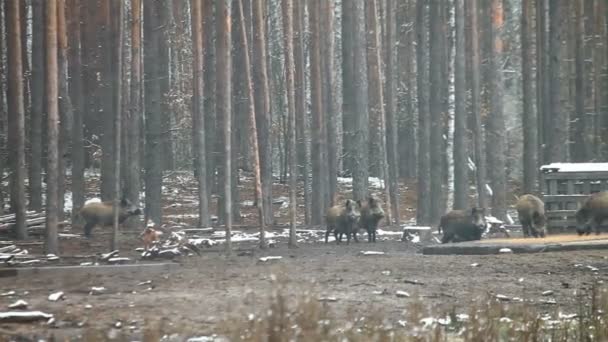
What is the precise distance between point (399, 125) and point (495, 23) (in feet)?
64.1

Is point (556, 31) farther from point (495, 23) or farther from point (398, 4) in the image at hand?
point (398, 4)

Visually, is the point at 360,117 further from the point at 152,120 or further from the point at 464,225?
the point at 464,225

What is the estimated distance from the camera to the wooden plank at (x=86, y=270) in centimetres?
1423

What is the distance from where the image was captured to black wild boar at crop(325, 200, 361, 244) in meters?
24.4

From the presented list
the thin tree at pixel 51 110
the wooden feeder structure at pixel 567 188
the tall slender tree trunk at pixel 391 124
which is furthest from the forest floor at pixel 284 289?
the tall slender tree trunk at pixel 391 124

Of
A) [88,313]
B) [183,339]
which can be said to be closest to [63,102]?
[88,313]

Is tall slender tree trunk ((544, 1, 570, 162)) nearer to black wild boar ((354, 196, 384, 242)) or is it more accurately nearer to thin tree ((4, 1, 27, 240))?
black wild boar ((354, 196, 384, 242))

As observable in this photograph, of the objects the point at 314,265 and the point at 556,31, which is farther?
the point at 556,31

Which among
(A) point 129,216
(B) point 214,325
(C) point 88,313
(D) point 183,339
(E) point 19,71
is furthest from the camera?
(A) point 129,216

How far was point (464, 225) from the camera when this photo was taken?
73.6 ft

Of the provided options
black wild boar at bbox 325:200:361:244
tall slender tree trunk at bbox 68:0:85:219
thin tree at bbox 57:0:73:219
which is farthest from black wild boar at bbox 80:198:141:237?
black wild boar at bbox 325:200:361:244

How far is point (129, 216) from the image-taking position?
26031 millimetres

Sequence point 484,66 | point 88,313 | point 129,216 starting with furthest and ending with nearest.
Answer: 1. point 484,66
2. point 129,216
3. point 88,313

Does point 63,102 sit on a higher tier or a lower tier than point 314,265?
higher
